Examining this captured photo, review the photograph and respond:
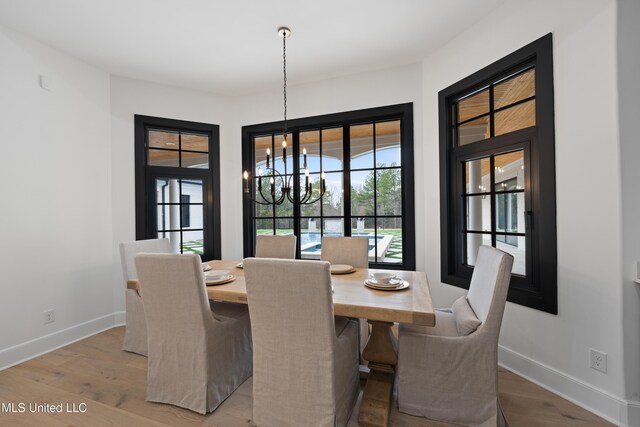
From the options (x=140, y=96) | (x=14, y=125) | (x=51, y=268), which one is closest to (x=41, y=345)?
(x=51, y=268)

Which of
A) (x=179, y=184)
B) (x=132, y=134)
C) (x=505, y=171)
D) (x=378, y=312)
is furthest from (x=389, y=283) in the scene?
(x=132, y=134)

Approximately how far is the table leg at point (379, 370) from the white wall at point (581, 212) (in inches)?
42.9

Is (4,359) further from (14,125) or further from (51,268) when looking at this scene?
(14,125)

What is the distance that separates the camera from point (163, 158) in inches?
149

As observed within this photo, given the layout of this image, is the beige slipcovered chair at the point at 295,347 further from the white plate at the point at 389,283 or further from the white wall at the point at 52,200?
the white wall at the point at 52,200

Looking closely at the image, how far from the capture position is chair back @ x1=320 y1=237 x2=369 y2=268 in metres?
2.87

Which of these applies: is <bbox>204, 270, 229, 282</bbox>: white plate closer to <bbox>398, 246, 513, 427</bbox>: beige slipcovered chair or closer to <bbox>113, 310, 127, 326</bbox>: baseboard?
<bbox>398, 246, 513, 427</bbox>: beige slipcovered chair

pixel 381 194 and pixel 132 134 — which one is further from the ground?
pixel 132 134

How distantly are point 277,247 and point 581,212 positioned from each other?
2.46 metres

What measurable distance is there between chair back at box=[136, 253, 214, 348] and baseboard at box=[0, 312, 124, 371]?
5.44ft

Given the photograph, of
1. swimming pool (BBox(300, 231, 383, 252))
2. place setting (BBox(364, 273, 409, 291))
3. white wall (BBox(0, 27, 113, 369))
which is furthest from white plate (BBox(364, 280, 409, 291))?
white wall (BBox(0, 27, 113, 369))

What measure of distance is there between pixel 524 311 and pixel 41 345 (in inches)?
161

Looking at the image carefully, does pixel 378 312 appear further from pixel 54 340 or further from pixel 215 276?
pixel 54 340

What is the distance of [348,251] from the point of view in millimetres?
2912
